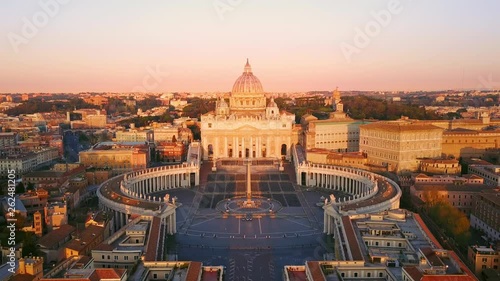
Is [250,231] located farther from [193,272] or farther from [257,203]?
[193,272]

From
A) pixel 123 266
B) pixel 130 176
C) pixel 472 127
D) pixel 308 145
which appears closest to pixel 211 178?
pixel 130 176

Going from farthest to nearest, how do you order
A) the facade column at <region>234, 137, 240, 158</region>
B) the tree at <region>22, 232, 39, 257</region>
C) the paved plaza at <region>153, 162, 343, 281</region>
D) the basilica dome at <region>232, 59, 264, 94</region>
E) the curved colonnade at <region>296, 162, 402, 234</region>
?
1. the basilica dome at <region>232, 59, 264, 94</region>
2. the facade column at <region>234, 137, 240, 158</region>
3. the curved colonnade at <region>296, 162, 402, 234</region>
4. the paved plaza at <region>153, 162, 343, 281</region>
5. the tree at <region>22, 232, 39, 257</region>

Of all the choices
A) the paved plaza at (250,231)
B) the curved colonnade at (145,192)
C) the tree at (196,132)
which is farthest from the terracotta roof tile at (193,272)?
the tree at (196,132)

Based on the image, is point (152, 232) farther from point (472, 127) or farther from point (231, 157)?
point (472, 127)

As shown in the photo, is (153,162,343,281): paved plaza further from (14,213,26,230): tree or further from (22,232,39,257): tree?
(14,213,26,230): tree

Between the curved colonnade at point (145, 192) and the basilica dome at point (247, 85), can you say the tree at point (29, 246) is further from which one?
the basilica dome at point (247, 85)

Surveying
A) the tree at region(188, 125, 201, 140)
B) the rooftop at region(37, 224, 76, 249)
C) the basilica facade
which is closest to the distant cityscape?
the rooftop at region(37, 224, 76, 249)

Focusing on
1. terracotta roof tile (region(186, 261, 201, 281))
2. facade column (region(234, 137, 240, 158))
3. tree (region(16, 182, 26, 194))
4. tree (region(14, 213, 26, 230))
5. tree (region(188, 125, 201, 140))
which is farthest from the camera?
tree (region(188, 125, 201, 140))
